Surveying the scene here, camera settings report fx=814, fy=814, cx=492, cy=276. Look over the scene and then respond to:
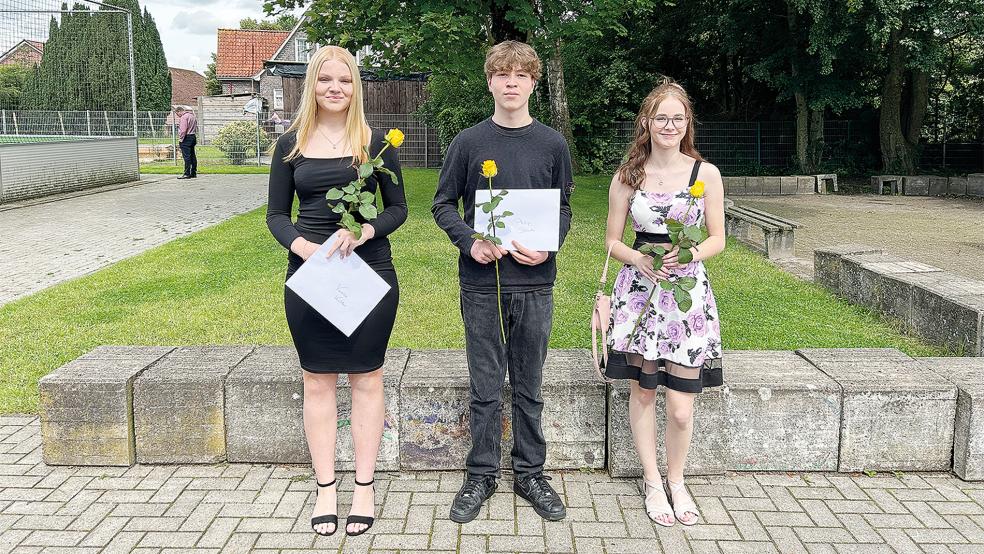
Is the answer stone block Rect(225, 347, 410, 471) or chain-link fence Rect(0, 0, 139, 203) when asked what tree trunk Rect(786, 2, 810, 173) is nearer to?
chain-link fence Rect(0, 0, 139, 203)

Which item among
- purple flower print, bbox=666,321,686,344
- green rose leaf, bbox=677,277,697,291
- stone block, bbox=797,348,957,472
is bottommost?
stone block, bbox=797,348,957,472

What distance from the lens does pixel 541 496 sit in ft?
12.7

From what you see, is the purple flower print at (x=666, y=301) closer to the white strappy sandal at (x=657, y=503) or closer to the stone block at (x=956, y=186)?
the white strappy sandal at (x=657, y=503)

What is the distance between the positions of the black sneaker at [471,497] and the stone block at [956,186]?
2154 centimetres

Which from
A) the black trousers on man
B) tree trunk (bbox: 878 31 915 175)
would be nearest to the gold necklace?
the black trousers on man

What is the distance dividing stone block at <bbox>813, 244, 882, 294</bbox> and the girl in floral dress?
5.31 meters

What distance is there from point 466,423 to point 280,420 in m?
1.00

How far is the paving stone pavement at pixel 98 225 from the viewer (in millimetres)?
9805

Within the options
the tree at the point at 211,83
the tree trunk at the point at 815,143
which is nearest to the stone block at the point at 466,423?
the tree trunk at the point at 815,143

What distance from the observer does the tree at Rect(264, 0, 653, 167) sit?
13648 mm

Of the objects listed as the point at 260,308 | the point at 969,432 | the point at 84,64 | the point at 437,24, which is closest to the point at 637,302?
the point at 969,432

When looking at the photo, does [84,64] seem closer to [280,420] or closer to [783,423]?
[280,420]

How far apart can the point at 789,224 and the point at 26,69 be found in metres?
15.8

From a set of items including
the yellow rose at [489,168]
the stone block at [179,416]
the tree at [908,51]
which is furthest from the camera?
the tree at [908,51]
